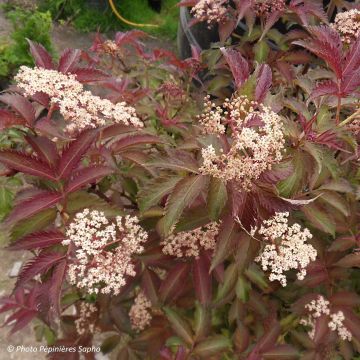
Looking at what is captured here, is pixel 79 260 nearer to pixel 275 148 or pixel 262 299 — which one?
pixel 275 148

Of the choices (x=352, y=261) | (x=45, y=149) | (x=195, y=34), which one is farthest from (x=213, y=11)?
(x=195, y=34)

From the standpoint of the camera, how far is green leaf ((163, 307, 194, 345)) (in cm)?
168

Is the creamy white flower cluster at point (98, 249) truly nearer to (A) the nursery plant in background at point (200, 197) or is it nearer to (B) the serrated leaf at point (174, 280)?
(A) the nursery plant in background at point (200, 197)

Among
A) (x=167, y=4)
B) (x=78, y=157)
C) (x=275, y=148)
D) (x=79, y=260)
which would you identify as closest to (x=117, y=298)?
(x=79, y=260)

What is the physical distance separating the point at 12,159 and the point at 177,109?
3.78 feet

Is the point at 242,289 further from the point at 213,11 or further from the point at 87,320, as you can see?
the point at 213,11

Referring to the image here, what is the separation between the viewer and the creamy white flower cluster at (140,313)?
1903 mm

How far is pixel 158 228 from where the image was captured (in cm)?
142

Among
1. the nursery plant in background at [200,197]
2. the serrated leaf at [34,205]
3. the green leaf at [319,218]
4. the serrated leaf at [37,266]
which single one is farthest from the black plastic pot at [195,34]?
the serrated leaf at [37,266]

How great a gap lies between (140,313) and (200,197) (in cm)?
79

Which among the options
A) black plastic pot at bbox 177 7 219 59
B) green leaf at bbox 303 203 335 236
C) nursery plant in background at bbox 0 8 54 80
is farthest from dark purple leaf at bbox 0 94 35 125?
nursery plant in background at bbox 0 8 54 80

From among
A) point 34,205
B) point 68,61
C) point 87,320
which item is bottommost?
point 87,320

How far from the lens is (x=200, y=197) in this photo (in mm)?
1363

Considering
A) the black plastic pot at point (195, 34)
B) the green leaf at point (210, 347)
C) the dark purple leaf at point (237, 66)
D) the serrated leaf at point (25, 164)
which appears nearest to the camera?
the serrated leaf at point (25, 164)
